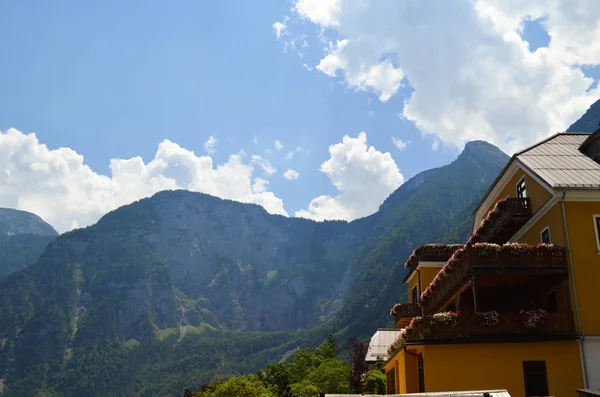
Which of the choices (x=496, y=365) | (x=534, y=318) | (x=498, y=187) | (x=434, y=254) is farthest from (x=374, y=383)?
(x=534, y=318)

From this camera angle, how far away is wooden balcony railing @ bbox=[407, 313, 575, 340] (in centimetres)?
2683

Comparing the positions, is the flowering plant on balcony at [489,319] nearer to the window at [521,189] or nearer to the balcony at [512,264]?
the balcony at [512,264]

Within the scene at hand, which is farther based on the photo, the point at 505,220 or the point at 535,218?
the point at 505,220

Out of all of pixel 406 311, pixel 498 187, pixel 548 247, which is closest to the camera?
pixel 548 247

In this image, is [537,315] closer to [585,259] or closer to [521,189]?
[585,259]

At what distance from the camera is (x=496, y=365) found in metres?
27.0

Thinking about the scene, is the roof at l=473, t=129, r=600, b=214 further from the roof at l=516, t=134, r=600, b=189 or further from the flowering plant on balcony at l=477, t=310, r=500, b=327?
the flowering plant on balcony at l=477, t=310, r=500, b=327

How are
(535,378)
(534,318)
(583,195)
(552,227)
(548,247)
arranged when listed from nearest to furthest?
(535,378) → (534,318) → (548,247) → (583,195) → (552,227)

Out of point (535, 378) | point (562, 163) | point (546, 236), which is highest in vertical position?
point (562, 163)

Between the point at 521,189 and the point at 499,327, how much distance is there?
8.75 metres

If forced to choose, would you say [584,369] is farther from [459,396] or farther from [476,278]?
[459,396]

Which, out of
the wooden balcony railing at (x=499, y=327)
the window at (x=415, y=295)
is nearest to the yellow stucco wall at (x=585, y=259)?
the wooden balcony railing at (x=499, y=327)

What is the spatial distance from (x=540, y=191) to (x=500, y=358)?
8.31 m

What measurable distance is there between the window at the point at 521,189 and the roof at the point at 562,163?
47.6 inches
